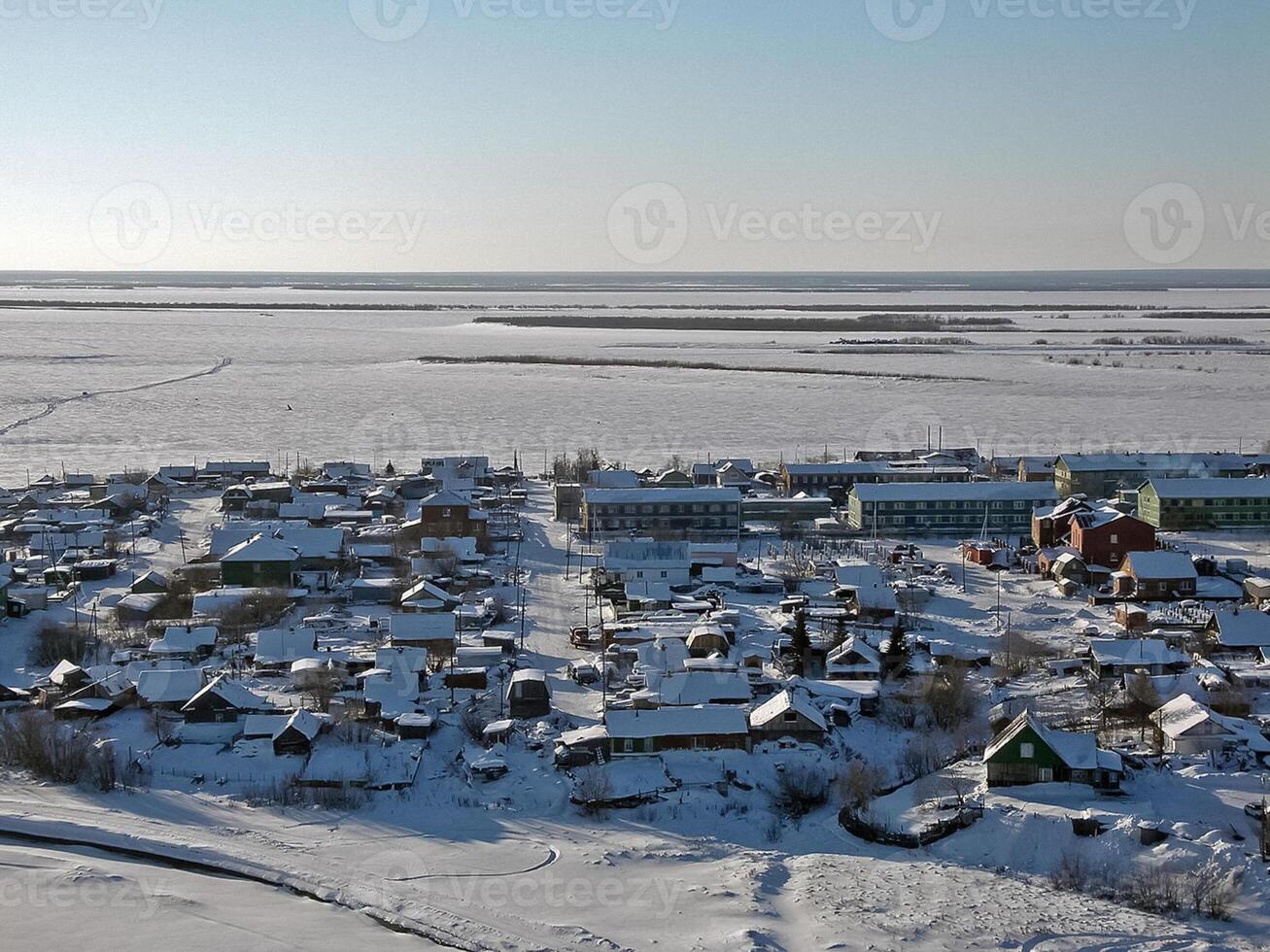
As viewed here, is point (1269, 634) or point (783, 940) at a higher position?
point (1269, 634)

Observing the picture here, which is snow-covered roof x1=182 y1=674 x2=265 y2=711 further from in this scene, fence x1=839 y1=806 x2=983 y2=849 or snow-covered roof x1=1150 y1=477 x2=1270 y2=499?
snow-covered roof x1=1150 y1=477 x2=1270 y2=499

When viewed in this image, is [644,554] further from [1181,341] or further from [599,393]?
[1181,341]

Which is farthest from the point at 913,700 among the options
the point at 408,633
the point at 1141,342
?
the point at 1141,342

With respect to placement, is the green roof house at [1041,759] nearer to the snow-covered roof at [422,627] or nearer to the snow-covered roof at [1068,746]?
the snow-covered roof at [1068,746]

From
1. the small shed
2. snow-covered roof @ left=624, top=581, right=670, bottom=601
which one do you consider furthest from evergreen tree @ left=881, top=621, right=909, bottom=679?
the small shed

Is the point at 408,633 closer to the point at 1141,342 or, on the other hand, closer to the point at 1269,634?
the point at 1269,634

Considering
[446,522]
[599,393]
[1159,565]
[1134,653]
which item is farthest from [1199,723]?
[599,393]

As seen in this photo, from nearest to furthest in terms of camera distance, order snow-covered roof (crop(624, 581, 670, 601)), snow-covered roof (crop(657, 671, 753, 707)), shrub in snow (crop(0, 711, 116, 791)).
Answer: shrub in snow (crop(0, 711, 116, 791)) → snow-covered roof (crop(657, 671, 753, 707)) → snow-covered roof (crop(624, 581, 670, 601))
